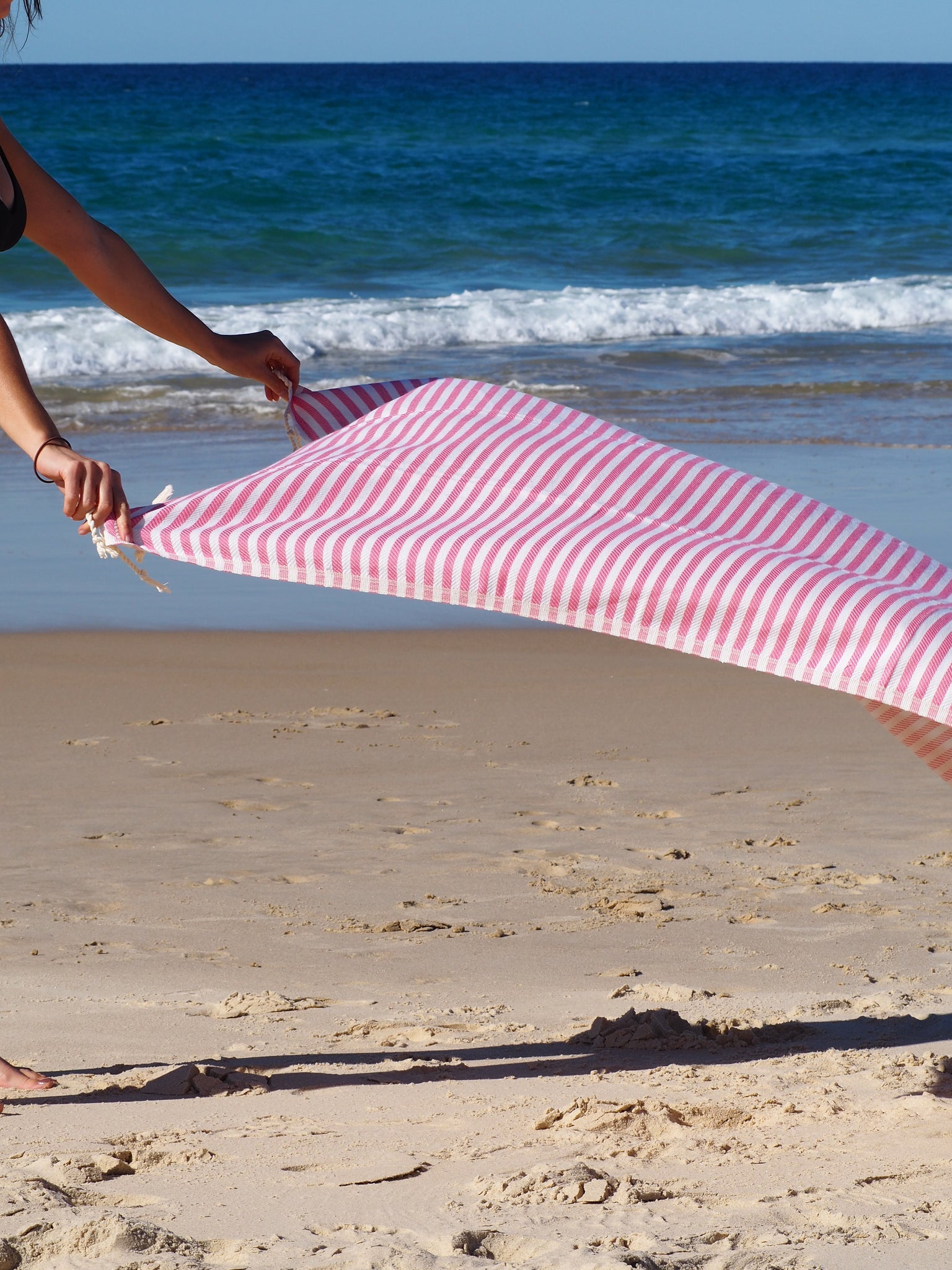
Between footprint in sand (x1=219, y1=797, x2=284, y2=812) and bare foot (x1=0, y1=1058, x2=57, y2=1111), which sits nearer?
bare foot (x1=0, y1=1058, x2=57, y2=1111)

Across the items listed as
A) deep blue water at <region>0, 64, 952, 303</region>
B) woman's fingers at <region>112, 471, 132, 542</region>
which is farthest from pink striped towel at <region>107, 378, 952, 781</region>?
deep blue water at <region>0, 64, 952, 303</region>

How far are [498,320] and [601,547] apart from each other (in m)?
13.1

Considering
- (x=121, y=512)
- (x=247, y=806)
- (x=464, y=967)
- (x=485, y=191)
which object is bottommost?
(x=464, y=967)

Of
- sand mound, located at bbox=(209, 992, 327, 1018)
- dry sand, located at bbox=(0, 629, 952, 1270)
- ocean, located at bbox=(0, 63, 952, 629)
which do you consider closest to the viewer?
dry sand, located at bbox=(0, 629, 952, 1270)

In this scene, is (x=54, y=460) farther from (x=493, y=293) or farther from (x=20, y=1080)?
(x=493, y=293)

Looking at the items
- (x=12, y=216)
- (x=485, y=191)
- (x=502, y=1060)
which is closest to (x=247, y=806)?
(x=502, y=1060)

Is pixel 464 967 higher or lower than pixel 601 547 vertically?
lower

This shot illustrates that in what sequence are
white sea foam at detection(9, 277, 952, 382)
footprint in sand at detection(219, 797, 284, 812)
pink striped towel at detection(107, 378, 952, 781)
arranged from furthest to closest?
white sea foam at detection(9, 277, 952, 382)
footprint in sand at detection(219, 797, 284, 812)
pink striped towel at detection(107, 378, 952, 781)

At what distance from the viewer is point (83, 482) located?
255cm

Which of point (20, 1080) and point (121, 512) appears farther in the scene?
point (20, 1080)

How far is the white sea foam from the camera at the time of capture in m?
13.3

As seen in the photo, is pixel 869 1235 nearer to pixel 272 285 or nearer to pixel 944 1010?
pixel 944 1010

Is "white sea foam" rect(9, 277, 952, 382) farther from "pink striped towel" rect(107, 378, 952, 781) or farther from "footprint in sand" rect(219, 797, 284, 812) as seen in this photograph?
"pink striped towel" rect(107, 378, 952, 781)

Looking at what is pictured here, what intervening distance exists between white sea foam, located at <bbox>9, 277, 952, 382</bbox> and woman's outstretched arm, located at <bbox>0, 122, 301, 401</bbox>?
394 inches
